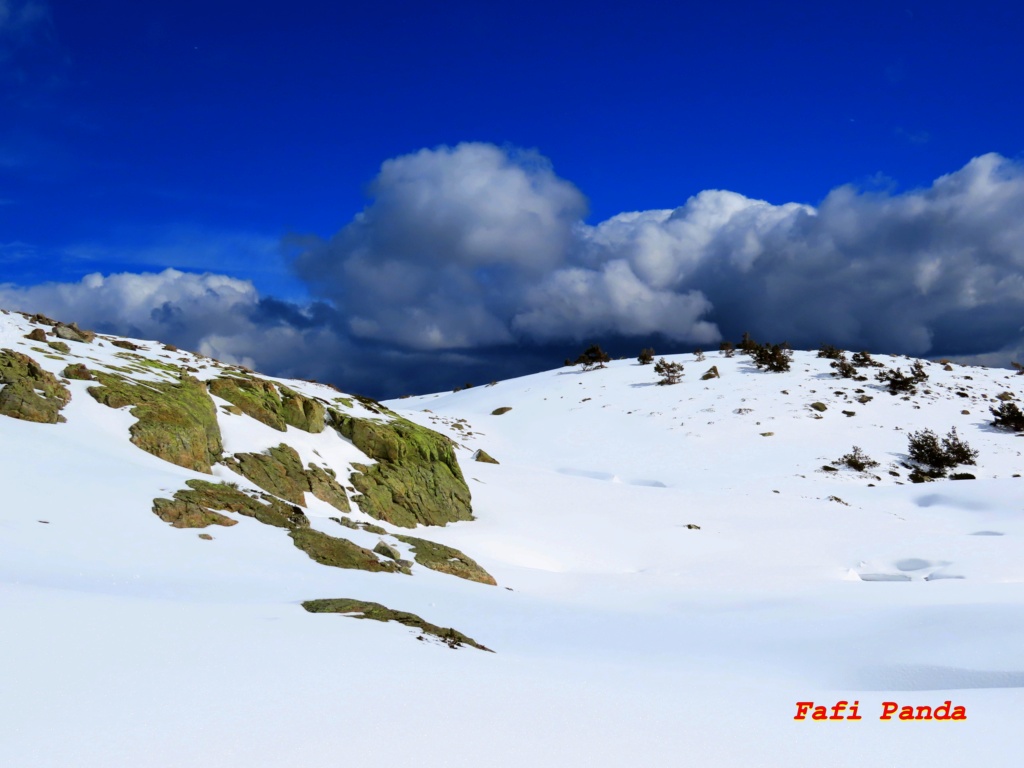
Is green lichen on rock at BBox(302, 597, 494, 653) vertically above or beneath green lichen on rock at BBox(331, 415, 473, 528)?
beneath

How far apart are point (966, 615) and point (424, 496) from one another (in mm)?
11319

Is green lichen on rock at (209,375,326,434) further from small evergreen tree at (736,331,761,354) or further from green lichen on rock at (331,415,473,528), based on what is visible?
small evergreen tree at (736,331,761,354)

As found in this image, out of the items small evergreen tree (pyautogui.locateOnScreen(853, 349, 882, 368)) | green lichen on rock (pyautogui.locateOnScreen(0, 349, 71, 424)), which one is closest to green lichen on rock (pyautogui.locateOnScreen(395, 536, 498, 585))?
green lichen on rock (pyautogui.locateOnScreen(0, 349, 71, 424))

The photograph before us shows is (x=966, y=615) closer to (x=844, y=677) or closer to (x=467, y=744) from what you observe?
(x=844, y=677)

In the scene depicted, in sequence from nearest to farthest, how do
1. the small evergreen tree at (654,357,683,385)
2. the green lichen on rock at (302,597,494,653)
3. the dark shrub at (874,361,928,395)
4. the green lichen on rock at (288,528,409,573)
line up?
the green lichen on rock at (302,597,494,653) → the green lichen on rock at (288,528,409,573) → the dark shrub at (874,361,928,395) → the small evergreen tree at (654,357,683,385)

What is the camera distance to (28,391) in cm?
1139

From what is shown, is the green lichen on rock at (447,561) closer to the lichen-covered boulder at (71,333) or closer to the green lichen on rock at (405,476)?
the green lichen on rock at (405,476)

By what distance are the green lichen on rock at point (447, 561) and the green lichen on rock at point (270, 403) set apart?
195 inches

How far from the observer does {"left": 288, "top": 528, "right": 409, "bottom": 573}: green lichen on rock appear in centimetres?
958

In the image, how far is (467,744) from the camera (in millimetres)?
3709

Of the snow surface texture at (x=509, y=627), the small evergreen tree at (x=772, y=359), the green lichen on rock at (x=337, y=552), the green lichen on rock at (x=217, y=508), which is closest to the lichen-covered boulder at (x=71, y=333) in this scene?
the snow surface texture at (x=509, y=627)

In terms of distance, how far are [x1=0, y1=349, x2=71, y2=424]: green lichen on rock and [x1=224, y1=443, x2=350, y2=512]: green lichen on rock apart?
3153mm

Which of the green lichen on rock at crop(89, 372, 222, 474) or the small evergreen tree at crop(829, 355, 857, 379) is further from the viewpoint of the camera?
the small evergreen tree at crop(829, 355, 857, 379)

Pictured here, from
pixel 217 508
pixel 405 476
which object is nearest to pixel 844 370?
pixel 405 476
